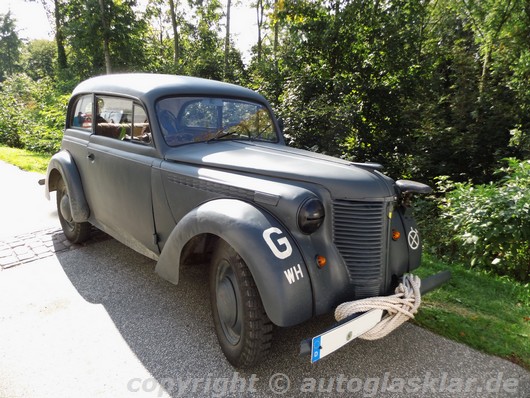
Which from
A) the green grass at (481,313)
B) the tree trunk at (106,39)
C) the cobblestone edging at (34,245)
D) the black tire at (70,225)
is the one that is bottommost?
the green grass at (481,313)

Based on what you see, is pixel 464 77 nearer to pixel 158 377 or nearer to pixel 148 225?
pixel 148 225

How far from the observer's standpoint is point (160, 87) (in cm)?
295

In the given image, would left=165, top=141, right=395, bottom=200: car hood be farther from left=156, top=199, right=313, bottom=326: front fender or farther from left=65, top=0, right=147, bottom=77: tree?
left=65, top=0, right=147, bottom=77: tree

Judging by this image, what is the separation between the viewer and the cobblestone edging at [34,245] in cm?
379

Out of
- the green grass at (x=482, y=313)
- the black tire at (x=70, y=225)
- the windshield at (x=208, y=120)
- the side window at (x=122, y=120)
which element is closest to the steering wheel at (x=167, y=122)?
the windshield at (x=208, y=120)

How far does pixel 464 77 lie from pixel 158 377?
8.24 meters

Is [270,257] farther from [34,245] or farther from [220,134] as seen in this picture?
[34,245]

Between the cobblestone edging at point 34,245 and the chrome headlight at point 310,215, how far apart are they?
125 inches

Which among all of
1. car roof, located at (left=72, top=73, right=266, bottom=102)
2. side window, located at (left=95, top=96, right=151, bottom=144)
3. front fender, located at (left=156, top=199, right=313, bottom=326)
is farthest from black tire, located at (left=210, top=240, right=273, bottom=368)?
car roof, located at (left=72, top=73, right=266, bottom=102)

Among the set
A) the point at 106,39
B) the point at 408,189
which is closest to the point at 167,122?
the point at 408,189

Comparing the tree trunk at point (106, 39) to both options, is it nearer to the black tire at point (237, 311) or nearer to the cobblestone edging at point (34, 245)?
the cobblestone edging at point (34, 245)

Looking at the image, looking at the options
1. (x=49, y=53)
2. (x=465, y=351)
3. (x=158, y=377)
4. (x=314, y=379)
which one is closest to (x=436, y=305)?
(x=465, y=351)

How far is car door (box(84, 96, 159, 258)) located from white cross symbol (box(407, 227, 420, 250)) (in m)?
1.91

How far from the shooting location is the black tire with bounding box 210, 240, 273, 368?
204cm
